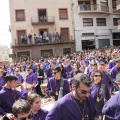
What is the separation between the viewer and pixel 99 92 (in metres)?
5.70

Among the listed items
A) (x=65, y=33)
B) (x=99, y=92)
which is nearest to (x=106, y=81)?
(x=99, y=92)

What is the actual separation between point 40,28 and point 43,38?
1.57 meters

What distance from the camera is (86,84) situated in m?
3.38

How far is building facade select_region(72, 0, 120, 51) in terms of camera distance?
34.6 meters

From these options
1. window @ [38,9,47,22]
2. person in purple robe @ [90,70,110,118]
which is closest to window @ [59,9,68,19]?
window @ [38,9,47,22]

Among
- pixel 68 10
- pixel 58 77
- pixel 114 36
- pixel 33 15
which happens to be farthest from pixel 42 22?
pixel 58 77

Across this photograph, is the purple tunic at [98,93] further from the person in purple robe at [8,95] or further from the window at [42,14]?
the window at [42,14]

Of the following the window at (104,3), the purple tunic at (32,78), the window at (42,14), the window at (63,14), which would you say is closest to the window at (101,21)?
the window at (104,3)

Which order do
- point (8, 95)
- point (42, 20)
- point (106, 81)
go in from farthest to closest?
1. point (42, 20)
2. point (106, 81)
3. point (8, 95)

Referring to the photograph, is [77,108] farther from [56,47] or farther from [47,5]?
[47,5]

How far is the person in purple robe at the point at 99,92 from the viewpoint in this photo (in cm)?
551

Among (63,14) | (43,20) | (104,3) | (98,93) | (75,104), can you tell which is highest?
(104,3)

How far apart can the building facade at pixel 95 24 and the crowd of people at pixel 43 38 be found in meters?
2.61

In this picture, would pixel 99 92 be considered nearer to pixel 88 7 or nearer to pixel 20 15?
pixel 20 15
